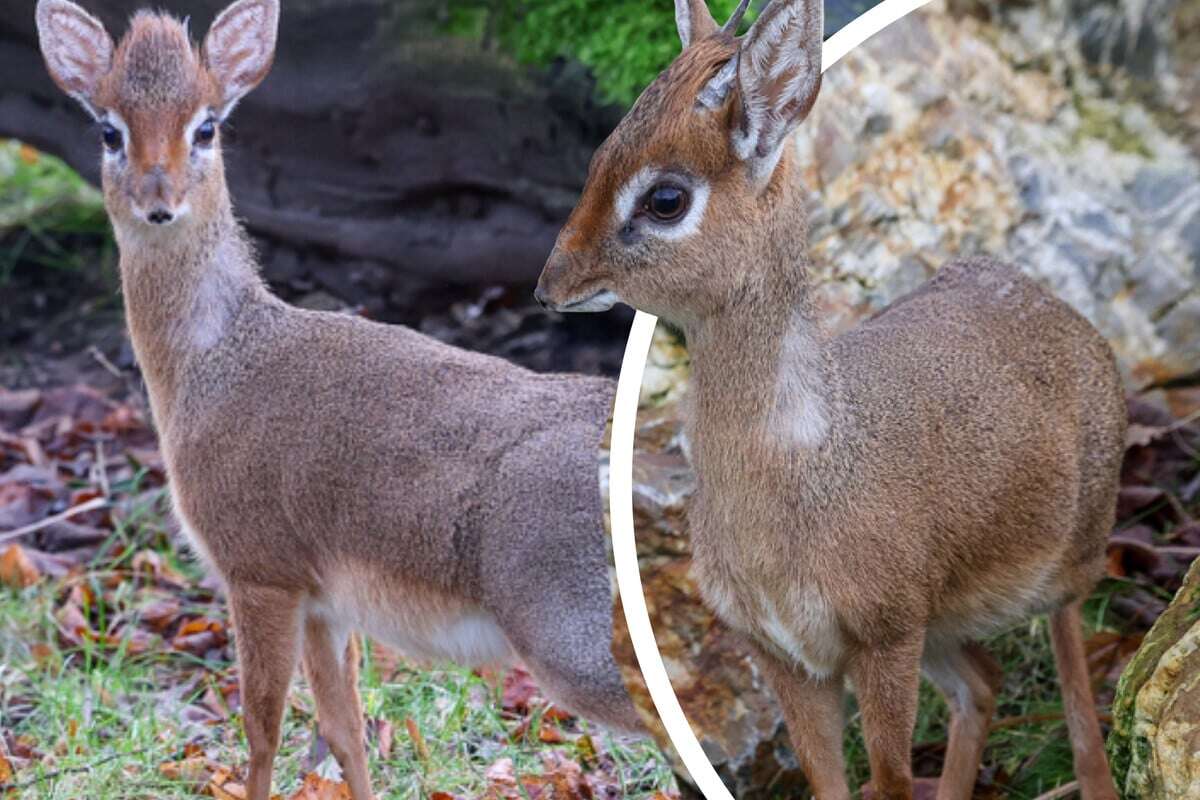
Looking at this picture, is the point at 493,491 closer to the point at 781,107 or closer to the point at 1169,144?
the point at 781,107

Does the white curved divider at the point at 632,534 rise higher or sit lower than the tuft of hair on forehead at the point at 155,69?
lower

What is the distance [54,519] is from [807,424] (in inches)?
136

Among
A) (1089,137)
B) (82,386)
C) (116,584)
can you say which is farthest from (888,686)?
(82,386)

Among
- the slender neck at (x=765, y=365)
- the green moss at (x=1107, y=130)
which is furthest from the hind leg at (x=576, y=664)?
the green moss at (x=1107, y=130)

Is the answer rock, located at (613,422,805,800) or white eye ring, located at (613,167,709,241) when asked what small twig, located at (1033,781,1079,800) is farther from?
white eye ring, located at (613,167,709,241)

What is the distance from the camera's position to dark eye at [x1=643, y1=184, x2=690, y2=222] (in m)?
3.10

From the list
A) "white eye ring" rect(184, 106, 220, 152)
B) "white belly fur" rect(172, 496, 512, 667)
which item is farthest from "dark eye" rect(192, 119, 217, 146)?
"white belly fur" rect(172, 496, 512, 667)

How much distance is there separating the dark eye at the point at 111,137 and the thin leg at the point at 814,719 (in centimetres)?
204

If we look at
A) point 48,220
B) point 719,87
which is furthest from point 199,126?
point 48,220

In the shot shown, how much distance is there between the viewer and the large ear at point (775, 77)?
9.73ft

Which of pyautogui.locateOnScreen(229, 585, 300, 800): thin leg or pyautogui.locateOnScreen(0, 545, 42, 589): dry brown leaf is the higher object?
pyautogui.locateOnScreen(229, 585, 300, 800): thin leg

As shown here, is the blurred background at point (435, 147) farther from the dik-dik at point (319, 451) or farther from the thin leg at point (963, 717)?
the thin leg at point (963, 717)

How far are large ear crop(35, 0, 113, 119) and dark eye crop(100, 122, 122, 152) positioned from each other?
45 mm

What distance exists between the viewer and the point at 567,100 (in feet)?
18.9
